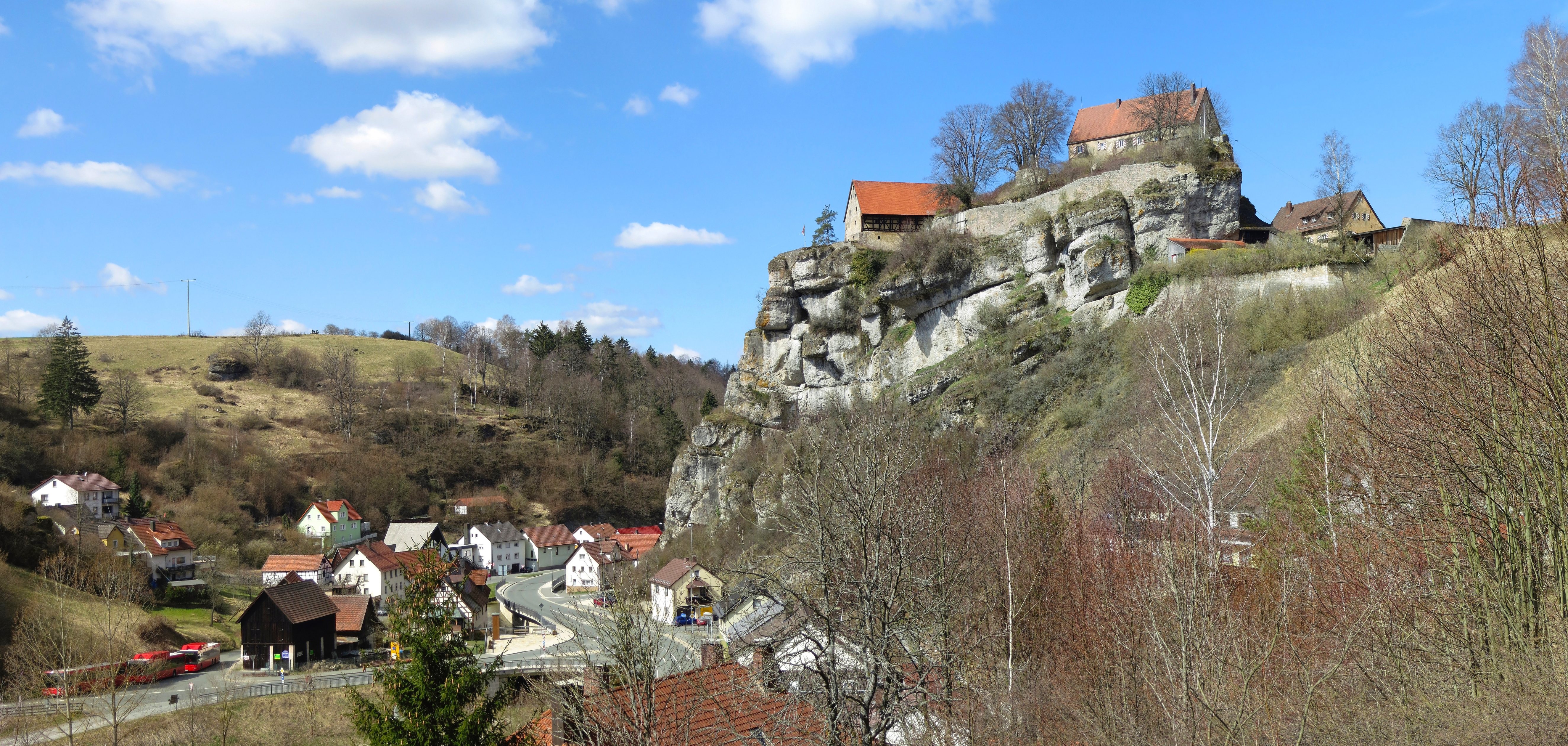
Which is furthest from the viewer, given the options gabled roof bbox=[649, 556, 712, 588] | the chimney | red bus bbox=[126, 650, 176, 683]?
gabled roof bbox=[649, 556, 712, 588]

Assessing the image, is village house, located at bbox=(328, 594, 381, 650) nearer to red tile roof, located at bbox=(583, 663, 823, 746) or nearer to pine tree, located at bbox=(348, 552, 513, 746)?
pine tree, located at bbox=(348, 552, 513, 746)

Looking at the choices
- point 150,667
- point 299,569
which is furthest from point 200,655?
point 299,569

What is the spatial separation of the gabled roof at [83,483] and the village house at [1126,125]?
68.6m

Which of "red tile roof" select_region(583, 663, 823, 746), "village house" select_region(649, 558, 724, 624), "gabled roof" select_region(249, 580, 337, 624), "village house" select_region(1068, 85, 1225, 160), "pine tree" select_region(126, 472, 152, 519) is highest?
"village house" select_region(1068, 85, 1225, 160)

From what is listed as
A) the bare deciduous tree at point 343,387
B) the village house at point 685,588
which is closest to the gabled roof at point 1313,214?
the village house at point 685,588

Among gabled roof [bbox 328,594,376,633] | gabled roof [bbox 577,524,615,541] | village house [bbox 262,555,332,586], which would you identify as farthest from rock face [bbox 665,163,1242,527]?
village house [bbox 262,555,332,586]

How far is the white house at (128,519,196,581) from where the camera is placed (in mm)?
51719

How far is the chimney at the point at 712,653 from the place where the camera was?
16188mm

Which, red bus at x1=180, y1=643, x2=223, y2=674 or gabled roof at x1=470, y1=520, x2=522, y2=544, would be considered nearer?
red bus at x1=180, y1=643, x2=223, y2=674

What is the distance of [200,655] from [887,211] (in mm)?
38920

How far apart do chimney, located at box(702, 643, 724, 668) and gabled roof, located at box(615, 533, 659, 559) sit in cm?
4406

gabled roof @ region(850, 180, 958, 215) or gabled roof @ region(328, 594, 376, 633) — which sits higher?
gabled roof @ region(850, 180, 958, 215)

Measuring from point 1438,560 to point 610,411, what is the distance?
94.3 m

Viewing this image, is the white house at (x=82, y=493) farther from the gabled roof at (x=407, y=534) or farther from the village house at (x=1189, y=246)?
the village house at (x=1189, y=246)
